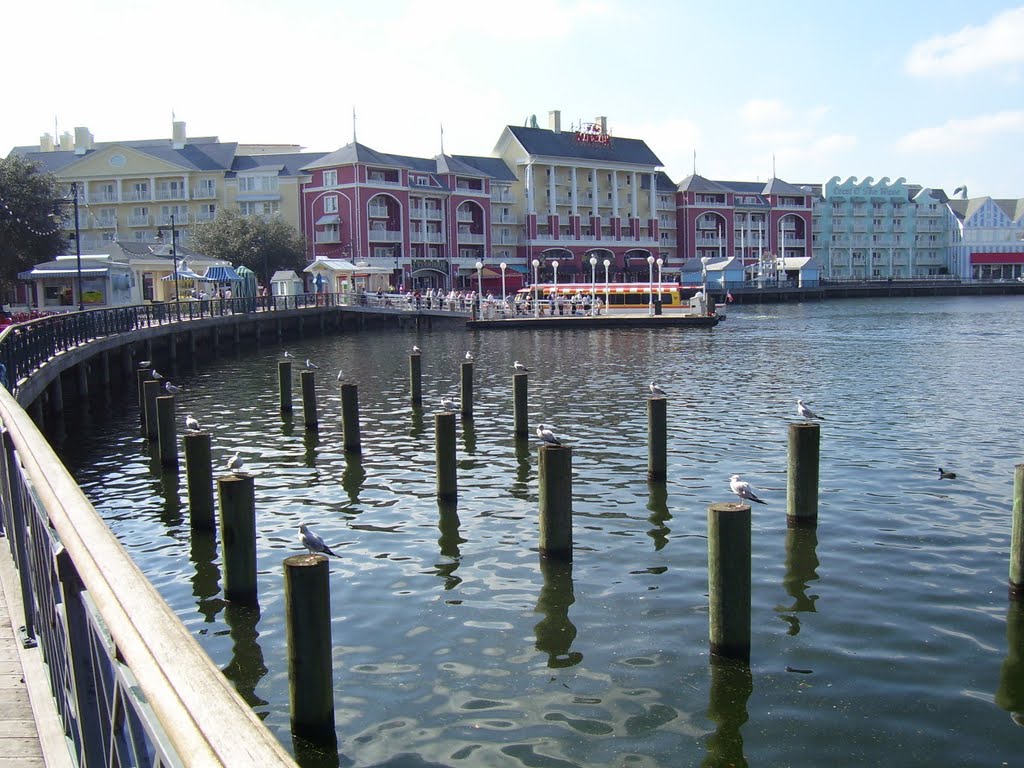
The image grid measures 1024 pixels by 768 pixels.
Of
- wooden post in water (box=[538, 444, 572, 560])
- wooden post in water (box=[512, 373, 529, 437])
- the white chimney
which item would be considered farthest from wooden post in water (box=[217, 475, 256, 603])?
the white chimney

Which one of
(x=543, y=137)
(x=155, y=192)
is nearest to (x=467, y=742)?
(x=155, y=192)

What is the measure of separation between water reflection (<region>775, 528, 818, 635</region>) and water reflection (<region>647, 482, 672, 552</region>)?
5.52ft

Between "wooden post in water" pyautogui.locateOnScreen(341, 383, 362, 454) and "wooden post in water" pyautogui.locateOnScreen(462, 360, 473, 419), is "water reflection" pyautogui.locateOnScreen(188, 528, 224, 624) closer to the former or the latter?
"wooden post in water" pyautogui.locateOnScreen(341, 383, 362, 454)

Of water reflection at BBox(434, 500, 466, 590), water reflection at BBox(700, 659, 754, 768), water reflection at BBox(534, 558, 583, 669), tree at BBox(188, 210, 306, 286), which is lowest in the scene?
water reflection at BBox(700, 659, 754, 768)

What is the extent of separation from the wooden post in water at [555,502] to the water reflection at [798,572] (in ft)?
9.07

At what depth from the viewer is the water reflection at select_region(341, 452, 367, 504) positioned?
1735cm

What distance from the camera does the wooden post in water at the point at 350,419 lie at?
20266 mm

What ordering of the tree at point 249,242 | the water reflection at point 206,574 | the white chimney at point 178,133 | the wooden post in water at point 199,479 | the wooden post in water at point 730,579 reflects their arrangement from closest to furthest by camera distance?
the wooden post in water at point 730,579 → the water reflection at point 206,574 → the wooden post in water at point 199,479 → the tree at point 249,242 → the white chimney at point 178,133

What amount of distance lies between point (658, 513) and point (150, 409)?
13218mm

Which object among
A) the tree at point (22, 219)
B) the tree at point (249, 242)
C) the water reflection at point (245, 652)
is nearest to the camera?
the water reflection at point (245, 652)

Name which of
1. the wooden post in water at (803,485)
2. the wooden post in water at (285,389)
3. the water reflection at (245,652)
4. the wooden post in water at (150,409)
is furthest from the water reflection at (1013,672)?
the wooden post in water at (285,389)

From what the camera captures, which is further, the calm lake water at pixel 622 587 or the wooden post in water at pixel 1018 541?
the wooden post in water at pixel 1018 541

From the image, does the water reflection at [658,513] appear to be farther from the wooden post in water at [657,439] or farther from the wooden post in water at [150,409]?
the wooden post in water at [150,409]

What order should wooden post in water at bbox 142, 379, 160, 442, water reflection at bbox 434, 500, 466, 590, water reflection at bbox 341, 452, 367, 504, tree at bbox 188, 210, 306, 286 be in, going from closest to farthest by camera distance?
1. water reflection at bbox 434, 500, 466, 590
2. water reflection at bbox 341, 452, 367, 504
3. wooden post in water at bbox 142, 379, 160, 442
4. tree at bbox 188, 210, 306, 286
